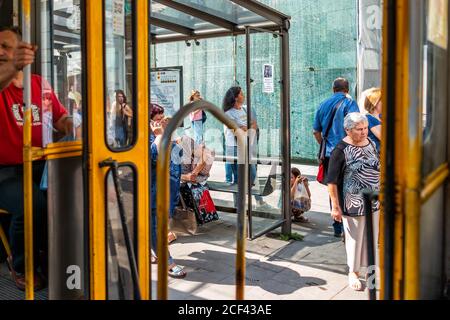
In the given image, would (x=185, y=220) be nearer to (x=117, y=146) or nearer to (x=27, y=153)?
(x=117, y=146)

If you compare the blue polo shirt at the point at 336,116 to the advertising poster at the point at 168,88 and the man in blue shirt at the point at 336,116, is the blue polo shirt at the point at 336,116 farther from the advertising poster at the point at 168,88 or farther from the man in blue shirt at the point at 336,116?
the advertising poster at the point at 168,88

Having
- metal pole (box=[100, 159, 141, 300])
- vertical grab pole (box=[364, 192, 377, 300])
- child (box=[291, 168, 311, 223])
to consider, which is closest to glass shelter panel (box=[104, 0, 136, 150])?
metal pole (box=[100, 159, 141, 300])

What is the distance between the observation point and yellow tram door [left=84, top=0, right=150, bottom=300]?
2.46m

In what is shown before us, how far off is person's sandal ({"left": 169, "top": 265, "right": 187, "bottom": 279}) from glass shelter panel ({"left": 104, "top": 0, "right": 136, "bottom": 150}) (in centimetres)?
203

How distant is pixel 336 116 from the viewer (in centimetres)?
546

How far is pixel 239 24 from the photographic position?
234 inches

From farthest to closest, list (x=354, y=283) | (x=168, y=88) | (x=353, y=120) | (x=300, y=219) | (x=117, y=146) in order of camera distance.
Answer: (x=168, y=88) < (x=300, y=219) < (x=354, y=283) < (x=353, y=120) < (x=117, y=146)

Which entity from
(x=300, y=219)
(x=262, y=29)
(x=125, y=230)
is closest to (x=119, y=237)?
(x=125, y=230)

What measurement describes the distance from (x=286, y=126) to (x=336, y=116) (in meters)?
0.54

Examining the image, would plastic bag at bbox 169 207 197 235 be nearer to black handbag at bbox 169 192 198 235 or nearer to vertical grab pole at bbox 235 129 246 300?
black handbag at bbox 169 192 198 235

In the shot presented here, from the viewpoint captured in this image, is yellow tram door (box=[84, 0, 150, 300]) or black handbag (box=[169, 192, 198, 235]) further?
black handbag (box=[169, 192, 198, 235])

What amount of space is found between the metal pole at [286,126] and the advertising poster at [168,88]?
1.84 m

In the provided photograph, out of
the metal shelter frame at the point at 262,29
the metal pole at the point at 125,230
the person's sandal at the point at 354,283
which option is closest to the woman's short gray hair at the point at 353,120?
the person's sandal at the point at 354,283
